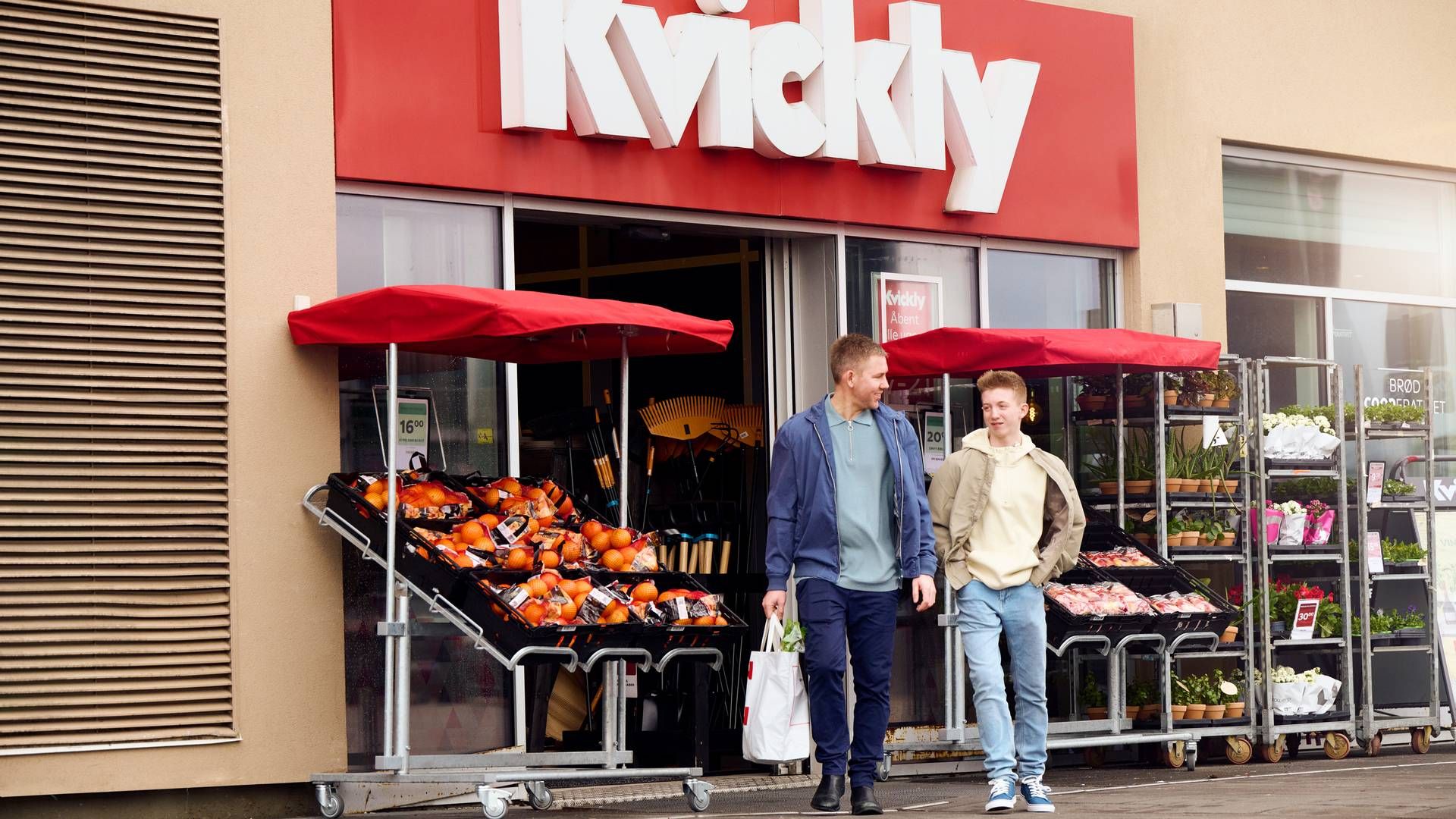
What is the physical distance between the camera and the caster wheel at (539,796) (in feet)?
27.8

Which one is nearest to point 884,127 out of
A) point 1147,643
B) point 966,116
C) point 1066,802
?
point 966,116

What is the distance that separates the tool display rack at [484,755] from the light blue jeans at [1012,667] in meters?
1.08

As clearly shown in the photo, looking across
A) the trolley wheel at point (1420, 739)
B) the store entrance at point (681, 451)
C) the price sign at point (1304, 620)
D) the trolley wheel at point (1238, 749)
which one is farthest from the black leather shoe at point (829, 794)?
the trolley wheel at point (1420, 739)

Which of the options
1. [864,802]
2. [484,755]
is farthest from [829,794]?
[484,755]

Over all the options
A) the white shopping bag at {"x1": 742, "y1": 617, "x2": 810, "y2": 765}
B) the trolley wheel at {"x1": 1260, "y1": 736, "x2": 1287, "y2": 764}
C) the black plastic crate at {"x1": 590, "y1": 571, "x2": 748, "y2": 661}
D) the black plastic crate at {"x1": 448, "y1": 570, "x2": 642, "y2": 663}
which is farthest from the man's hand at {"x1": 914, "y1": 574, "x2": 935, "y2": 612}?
the trolley wheel at {"x1": 1260, "y1": 736, "x2": 1287, "y2": 764}

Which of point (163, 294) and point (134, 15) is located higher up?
point (134, 15)

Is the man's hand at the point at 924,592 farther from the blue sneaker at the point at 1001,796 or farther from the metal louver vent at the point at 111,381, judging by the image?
the metal louver vent at the point at 111,381

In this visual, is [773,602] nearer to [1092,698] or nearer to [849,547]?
[849,547]

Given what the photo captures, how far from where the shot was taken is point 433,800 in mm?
8758

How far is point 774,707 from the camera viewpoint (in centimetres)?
773

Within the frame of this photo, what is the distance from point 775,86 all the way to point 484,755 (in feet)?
12.7

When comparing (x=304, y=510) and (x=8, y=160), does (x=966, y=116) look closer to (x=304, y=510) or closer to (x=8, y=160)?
(x=304, y=510)

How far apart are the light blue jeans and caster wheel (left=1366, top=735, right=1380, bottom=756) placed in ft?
13.6

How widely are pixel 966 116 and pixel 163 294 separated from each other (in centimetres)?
468
